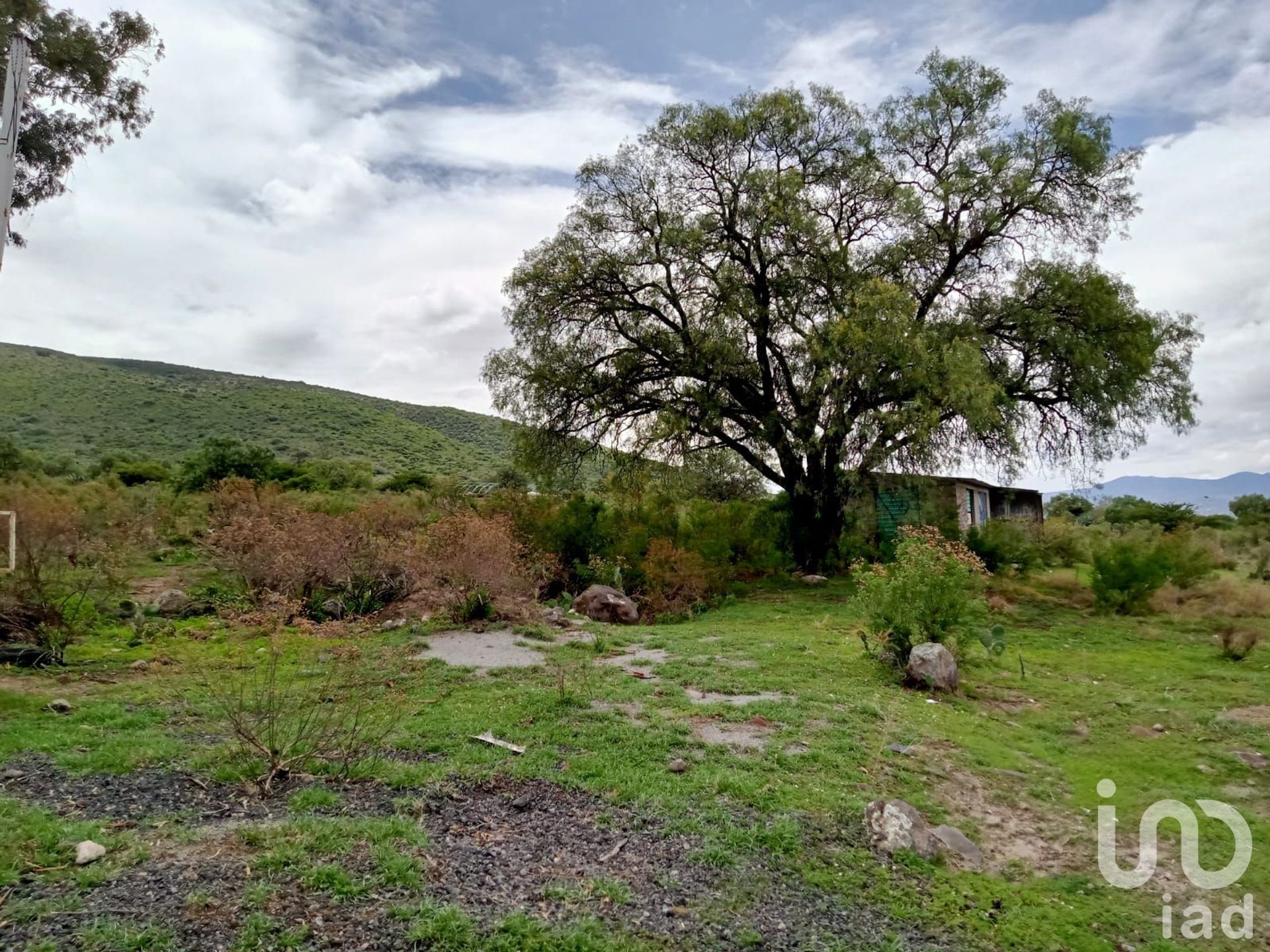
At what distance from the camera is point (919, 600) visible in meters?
8.23

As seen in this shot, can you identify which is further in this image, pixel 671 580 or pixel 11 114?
pixel 671 580

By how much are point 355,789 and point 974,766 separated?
444 cm

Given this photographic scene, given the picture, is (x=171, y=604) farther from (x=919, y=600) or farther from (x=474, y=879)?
(x=919, y=600)

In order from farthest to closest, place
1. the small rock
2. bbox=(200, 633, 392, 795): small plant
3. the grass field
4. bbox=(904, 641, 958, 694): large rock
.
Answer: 1. bbox=(904, 641, 958, 694): large rock
2. bbox=(200, 633, 392, 795): small plant
3. the small rock
4. the grass field

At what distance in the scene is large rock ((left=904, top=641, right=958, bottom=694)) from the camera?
7.78m

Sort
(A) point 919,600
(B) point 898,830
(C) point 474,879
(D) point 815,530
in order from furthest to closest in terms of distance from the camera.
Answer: (D) point 815,530 → (A) point 919,600 → (B) point 898,830 → (C) point 474,879

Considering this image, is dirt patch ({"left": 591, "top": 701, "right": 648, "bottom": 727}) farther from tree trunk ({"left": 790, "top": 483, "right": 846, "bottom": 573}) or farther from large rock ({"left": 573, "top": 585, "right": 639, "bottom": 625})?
tree trunk ({"left": 790, "top": 483, "right": 846, "bottom": 573})

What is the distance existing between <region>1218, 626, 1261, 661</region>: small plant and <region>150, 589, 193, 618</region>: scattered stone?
14.5m

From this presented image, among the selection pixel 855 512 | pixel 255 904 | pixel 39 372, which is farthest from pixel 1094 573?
pixel 39 372

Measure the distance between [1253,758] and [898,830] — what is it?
12.6ft

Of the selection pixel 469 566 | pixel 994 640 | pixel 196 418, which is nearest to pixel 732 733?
pixel 994 640

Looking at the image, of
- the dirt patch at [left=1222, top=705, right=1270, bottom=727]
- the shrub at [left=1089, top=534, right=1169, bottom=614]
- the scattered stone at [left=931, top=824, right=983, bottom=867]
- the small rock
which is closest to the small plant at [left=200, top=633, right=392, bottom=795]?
the small rock

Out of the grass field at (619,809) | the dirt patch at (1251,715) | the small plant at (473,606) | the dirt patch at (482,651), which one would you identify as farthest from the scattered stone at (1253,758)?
the small plant at (473,606)

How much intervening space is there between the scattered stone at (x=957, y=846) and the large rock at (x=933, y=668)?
3.35m
